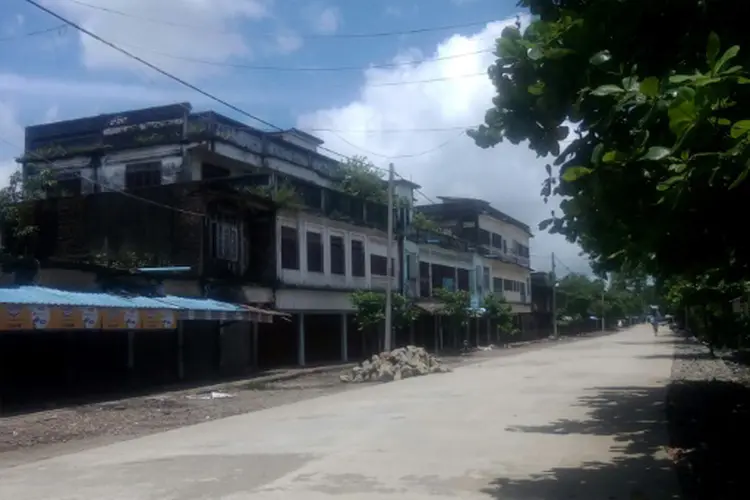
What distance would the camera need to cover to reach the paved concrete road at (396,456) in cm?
918

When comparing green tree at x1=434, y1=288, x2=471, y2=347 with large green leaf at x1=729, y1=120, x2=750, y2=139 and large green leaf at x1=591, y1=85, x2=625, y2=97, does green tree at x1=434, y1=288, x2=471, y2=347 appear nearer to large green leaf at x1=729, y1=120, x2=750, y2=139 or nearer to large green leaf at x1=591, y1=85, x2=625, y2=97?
large green leaf at x1=591, y1=85, x2=625, y2=97

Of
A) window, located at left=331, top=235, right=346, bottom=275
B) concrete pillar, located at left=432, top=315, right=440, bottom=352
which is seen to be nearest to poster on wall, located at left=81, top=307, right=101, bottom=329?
window, located at left=331, top=235, right=346, bottom=275

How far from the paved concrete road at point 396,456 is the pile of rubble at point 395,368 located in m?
9.20

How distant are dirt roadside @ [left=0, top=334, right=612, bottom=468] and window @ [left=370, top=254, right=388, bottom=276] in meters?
13.3

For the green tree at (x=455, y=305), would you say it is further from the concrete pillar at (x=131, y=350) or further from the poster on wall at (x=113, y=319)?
the poster on wall at (x=113, y=319)

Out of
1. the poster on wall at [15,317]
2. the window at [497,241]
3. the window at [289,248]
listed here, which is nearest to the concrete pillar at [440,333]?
the window at [497,241]

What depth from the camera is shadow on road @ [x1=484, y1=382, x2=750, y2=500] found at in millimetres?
8898

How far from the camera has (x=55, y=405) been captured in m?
20.4

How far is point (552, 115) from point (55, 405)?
16276 millimetres

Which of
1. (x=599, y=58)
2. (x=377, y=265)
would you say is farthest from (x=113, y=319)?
(x=377, y=265)

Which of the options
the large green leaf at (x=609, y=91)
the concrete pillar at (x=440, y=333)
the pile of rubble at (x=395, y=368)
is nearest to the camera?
the large green leaf at (x=609, y=91)

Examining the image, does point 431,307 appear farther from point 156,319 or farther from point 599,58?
point 599,58

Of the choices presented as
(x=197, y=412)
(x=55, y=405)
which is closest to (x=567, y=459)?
(x=197, y=412)

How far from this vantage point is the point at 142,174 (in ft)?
116
